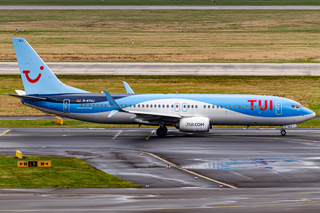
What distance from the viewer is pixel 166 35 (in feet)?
354

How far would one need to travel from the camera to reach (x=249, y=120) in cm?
4250

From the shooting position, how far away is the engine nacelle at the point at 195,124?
133ft

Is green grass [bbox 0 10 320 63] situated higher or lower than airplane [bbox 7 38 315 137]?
higher

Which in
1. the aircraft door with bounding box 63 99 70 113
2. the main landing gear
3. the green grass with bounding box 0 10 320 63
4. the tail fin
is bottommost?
the main landing gear

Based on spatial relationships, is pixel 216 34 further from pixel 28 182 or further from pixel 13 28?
pixel 28 182

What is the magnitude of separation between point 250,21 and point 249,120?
3426 inches

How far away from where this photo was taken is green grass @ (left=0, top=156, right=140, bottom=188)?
84.5ft

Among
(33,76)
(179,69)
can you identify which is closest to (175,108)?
(33,76)

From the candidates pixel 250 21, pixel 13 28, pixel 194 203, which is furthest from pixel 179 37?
pixel 194 203

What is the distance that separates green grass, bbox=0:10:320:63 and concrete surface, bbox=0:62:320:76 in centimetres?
481

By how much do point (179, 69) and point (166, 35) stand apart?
36.8 metres
